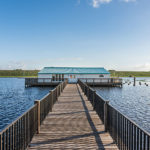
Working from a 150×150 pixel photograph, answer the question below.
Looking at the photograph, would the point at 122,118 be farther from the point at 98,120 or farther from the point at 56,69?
the point at 56,69

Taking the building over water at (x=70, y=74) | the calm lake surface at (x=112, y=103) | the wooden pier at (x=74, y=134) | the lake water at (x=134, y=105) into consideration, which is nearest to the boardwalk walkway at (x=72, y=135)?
the wooden pier at (x=74, y=134)

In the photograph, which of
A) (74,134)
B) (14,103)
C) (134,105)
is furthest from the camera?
(14,103)

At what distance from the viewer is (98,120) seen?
7734 mm

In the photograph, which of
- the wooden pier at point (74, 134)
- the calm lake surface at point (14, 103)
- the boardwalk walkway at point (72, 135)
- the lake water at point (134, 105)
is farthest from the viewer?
the calm lake surface at point (14, 103)

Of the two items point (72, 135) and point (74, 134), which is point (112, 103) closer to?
point (74, 134)

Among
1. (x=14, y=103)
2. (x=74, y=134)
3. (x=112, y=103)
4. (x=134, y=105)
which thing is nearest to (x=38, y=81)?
(x=14, y=103)

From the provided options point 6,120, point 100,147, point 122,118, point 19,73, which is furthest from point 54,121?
point 19,73

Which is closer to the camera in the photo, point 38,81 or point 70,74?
point 38,81

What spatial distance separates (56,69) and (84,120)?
1538 inches

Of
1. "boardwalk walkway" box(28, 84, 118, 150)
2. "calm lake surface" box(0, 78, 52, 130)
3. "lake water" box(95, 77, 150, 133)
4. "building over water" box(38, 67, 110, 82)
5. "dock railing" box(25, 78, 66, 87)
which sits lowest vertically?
"calm lake surface" box(0, 78, 52, 130)

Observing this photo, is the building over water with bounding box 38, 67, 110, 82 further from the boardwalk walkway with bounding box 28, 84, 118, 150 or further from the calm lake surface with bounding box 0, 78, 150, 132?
the boardwalk walkway with bounding box 28, 84, 118, 150

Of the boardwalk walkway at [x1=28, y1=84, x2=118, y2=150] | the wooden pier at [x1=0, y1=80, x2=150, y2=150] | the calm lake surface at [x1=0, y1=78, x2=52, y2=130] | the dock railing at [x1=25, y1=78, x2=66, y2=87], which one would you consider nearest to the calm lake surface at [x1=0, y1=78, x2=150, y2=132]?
the calm lake surface at [x1=0, y1=78, x2=52, y2=130]

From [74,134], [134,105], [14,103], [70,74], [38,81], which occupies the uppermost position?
[70,74]

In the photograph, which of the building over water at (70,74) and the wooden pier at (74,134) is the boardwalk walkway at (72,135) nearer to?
the wooden pier at (74,134)
